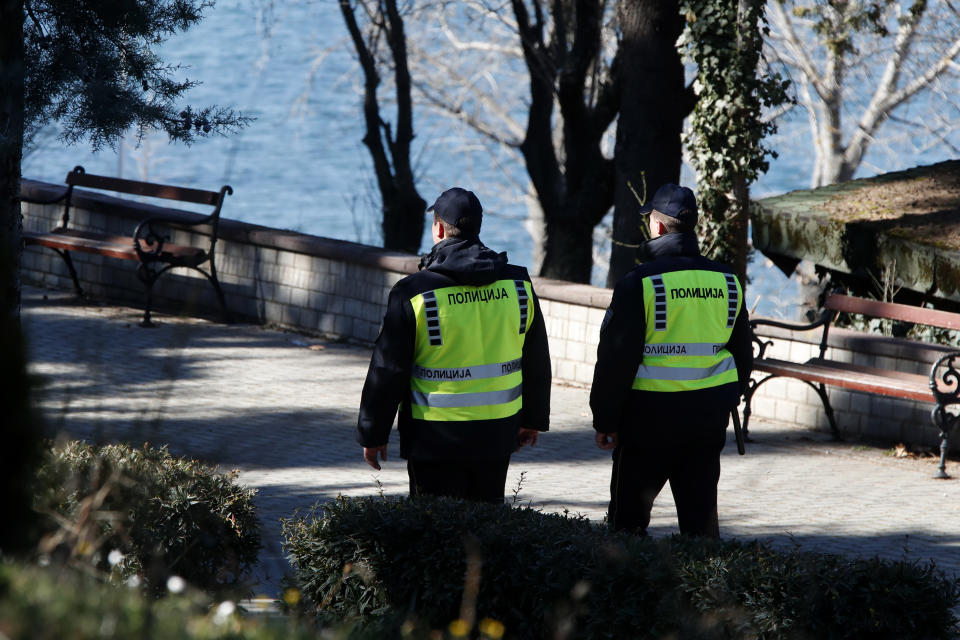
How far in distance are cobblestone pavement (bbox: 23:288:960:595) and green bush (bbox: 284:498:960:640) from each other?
0.95 metres

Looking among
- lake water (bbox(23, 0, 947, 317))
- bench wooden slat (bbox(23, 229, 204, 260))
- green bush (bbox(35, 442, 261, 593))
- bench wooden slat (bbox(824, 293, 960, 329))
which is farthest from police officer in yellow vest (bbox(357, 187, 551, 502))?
lake water (bbox(23, 0, 947, 317))

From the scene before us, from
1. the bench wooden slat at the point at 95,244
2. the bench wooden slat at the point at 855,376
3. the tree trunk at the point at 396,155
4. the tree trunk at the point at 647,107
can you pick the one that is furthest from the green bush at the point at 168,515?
the tree trunk at the point at 396,155

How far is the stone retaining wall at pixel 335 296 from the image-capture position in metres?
9.36

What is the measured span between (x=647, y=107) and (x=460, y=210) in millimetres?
8889

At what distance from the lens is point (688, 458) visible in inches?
210

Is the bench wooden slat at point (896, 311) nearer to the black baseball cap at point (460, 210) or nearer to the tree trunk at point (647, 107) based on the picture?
the tree trunk at point (647, 107)

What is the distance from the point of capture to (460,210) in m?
5.06

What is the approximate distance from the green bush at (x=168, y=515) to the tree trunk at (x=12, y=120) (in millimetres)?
953

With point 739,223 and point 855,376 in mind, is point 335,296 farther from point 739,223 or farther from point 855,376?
point 855,376

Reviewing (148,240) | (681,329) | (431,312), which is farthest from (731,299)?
(148,240)

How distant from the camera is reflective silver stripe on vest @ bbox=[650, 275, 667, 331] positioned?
521 centimetres

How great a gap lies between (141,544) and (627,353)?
2.08 metres

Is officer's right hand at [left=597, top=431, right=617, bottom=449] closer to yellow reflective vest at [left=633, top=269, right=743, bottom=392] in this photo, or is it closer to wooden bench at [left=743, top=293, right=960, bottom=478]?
yellow reflective vest at [left=633, top=269, right=743, bottom=392]

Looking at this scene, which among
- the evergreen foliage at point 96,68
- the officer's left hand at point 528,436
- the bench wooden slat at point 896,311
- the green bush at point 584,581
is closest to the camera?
the green bush at point 584,581
